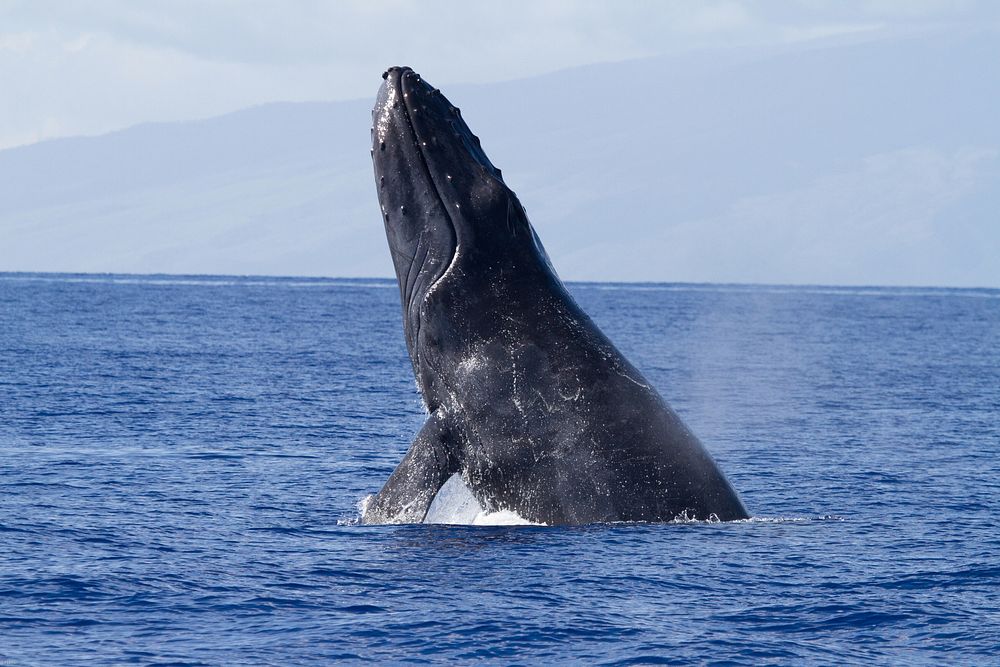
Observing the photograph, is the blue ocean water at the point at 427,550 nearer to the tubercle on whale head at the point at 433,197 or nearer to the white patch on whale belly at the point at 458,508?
the white patch on whale belly at the point at 458,508

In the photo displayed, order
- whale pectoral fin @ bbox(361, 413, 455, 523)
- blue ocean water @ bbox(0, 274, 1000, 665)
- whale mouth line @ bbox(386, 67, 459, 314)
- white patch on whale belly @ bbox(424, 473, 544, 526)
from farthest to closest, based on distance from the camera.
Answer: whale mouth line @ bbox(386, 67, 459, 314)
white patch on whale belly @ bbox(424, 473, 544, 526)
whale pectoral fin @ bbox(361, 413, 455, 523)
blue ocean water @ bbox(0, 274, 1000, 665)

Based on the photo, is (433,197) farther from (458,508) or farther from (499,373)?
(458,508)

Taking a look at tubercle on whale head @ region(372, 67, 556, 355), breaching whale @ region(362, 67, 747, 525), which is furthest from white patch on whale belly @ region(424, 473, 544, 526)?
tubercle on whale head @ region(372, 67, 556, 355)

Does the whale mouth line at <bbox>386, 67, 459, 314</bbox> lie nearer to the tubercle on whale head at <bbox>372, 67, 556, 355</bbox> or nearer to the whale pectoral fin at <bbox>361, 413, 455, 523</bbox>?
the tubercle on whale head at <bbox>372, 67, 556, 355</bbox>

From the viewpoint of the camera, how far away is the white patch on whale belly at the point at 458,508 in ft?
46.6

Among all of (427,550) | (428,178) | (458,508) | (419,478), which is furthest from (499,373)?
(428,178)

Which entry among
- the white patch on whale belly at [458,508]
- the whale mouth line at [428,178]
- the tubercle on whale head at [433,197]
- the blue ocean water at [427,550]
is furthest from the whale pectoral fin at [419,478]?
the whale mouth line at [428,178]

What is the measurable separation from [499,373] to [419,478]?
4.31 feet

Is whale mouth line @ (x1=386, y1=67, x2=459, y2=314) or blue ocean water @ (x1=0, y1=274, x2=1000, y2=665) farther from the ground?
whale mouth line @ (x1=386, y1=67, x2=459, y2=314)

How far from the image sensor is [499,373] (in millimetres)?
13977

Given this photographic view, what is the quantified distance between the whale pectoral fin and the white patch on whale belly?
398mm

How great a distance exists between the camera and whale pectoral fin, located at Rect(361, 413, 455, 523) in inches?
537

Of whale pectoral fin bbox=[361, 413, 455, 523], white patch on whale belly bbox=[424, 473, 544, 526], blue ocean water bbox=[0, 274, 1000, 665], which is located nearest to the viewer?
blue ocean water bbox=[0, 274, 1000, 665]

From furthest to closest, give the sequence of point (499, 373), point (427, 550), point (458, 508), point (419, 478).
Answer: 1. point (458, 508)
2. point (499, 373)
3. point (419, 478)
4. point (427, 550)
